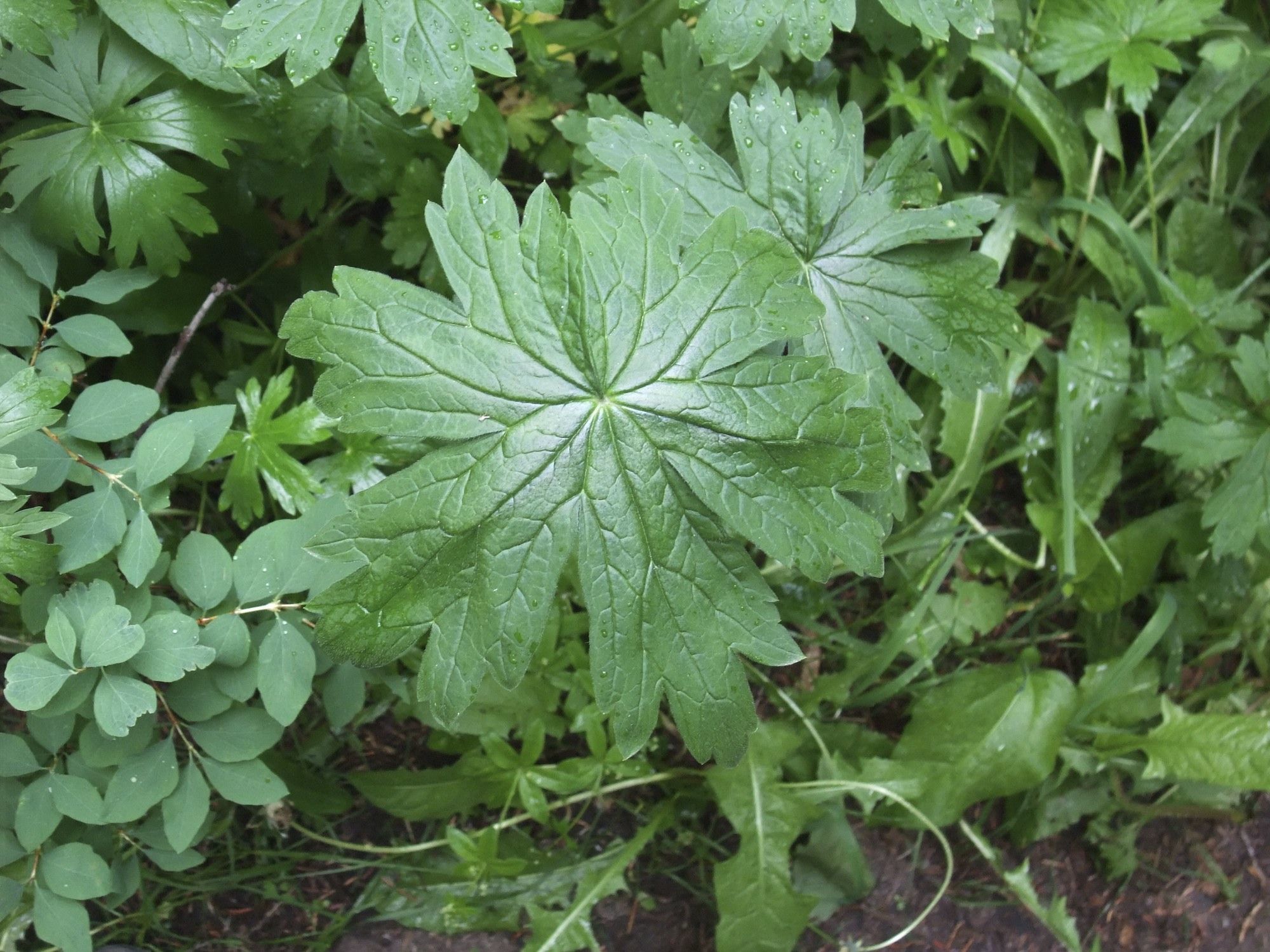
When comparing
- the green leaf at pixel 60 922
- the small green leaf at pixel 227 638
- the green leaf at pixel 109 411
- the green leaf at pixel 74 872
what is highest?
the green leaf at pixel 109 411

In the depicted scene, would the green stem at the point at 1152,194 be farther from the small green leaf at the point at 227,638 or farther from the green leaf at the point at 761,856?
the small green leaf at the point at 227,638

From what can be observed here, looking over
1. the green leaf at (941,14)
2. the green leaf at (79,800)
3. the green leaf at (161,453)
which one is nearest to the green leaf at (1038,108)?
the green leaf at (941,14)

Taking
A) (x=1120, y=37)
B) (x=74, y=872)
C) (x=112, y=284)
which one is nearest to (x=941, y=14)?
(x=1120, y=37)

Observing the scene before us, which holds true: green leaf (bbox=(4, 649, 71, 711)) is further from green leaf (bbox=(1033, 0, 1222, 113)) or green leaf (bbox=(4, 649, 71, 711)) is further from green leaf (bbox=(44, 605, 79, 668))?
green leaf (bbox=(1033, 0, 1222, 113))

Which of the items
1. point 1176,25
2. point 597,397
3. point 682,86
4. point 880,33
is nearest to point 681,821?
point 597,397

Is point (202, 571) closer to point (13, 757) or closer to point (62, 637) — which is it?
point (62, 637)
